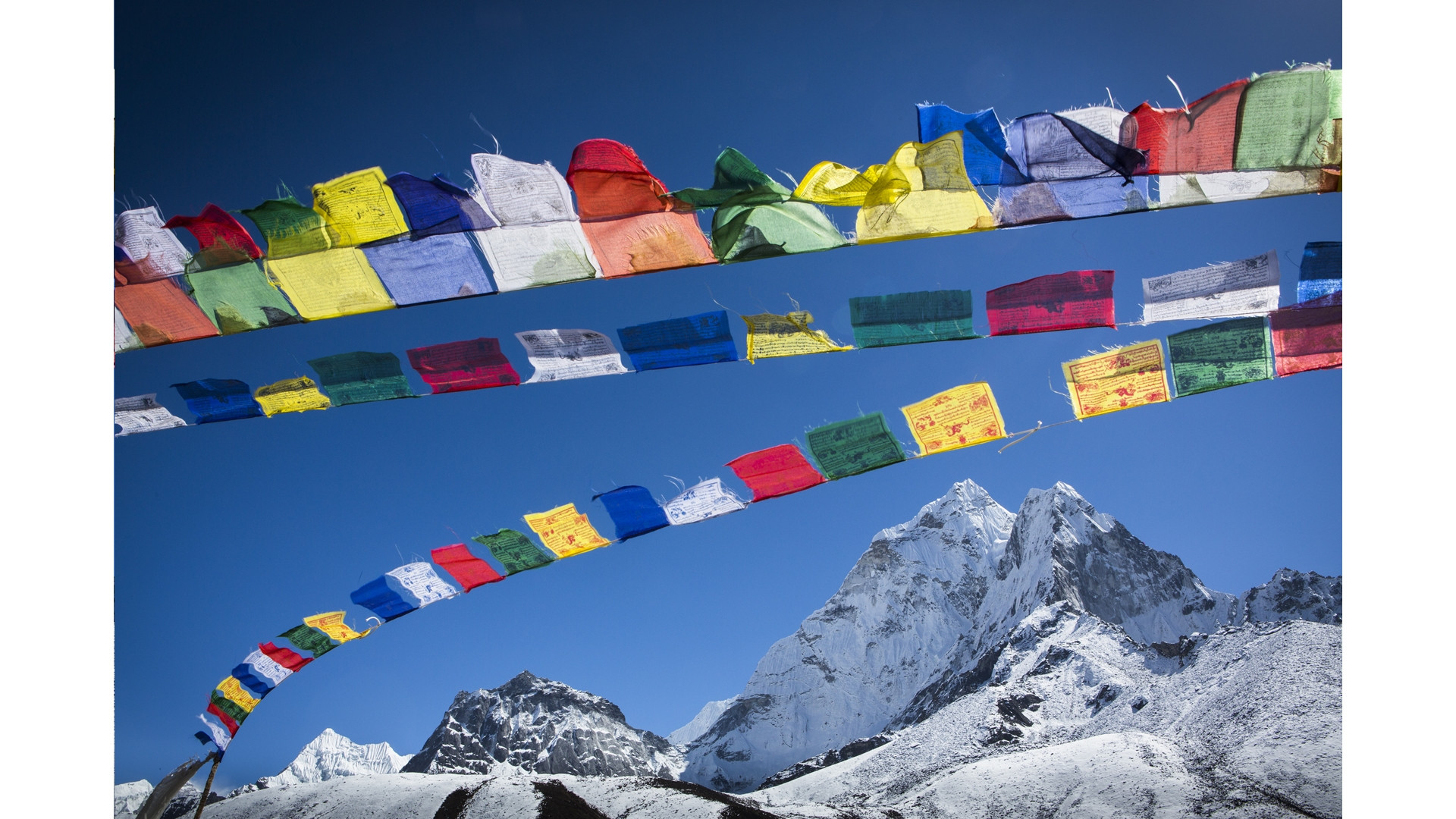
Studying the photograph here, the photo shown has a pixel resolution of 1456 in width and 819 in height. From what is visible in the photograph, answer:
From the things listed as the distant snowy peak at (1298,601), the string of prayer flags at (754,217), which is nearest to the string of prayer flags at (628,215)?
the string of prayer flags at (754,217)

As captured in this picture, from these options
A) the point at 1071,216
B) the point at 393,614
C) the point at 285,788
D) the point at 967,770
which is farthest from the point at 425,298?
the point at 967,770

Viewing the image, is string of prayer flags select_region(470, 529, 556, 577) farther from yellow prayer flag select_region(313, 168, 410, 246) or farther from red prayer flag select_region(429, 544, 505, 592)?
yellow prayer flag select_region(313, 168, 410, 246)

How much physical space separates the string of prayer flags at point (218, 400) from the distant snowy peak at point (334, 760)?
553 centimetres

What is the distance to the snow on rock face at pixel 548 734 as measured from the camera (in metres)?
24.2

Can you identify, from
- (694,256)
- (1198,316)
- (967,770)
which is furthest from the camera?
(967,770)

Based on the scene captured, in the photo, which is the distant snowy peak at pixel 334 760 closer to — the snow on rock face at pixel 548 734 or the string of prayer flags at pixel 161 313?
the string of prayer flags at pixel 161 313

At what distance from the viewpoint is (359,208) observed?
2.94 m

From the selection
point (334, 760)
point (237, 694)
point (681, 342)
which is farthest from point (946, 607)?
point (681, 342)

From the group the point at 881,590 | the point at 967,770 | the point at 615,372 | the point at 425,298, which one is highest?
the point at 425,298

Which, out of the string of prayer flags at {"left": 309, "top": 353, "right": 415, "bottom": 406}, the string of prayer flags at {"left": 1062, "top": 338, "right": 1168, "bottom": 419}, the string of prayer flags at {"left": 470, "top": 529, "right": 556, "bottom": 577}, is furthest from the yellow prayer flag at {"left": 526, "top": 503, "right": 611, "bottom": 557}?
the string of prayer flags at {"left": 1062, "top": 338, "right": 1168, "bottom": 419}

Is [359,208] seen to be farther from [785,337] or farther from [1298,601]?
[1298,601]

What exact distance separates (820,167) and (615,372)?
135 centimetres

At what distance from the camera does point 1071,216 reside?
2971mm

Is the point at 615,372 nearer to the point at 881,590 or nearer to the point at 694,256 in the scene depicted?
the point at 694,256
